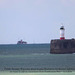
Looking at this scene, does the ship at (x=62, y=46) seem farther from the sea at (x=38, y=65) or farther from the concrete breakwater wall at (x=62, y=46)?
the sea at (x=38, y=65)

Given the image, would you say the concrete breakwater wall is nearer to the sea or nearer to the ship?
the ship

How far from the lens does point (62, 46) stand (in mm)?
84625

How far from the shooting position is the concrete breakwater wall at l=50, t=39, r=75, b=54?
8406cm

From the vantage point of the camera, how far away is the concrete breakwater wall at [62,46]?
276 feet

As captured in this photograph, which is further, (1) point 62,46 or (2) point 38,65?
(1) point 62,46

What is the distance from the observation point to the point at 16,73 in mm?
44062

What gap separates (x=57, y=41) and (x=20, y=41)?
95.9 meters

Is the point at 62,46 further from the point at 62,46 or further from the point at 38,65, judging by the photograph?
the point at 38,65

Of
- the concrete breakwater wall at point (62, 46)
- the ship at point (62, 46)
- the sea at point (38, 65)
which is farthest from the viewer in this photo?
the concrete breakwater wall at point (62, 46)

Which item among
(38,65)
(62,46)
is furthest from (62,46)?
(38,65)

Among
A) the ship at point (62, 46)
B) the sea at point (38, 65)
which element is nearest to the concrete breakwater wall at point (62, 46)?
the ship at point (62, 46)

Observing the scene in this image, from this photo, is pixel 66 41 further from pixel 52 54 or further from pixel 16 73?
pixel 16 73

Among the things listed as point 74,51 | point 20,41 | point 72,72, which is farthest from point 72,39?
point 20,41

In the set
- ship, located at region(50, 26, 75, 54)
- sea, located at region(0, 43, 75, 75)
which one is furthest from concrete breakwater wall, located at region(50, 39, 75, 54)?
sea, located at region(0, 43, 75, 75)
